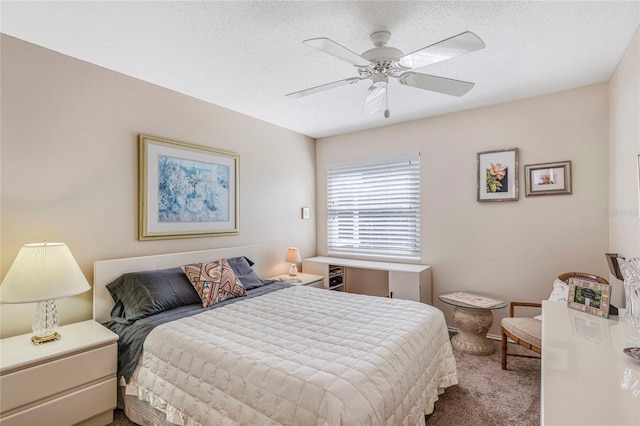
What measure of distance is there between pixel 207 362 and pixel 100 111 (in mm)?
2203

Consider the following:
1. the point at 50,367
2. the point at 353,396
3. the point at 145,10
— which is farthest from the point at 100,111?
the point at 353,396

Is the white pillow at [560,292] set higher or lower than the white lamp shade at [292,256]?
lower

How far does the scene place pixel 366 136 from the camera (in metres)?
4.48

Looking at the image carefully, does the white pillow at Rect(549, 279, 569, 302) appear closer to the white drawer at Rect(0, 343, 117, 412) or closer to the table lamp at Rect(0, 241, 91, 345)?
the white drawer at Rect(0, 343, 117, 412)

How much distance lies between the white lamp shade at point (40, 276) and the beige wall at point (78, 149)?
0.28 meters

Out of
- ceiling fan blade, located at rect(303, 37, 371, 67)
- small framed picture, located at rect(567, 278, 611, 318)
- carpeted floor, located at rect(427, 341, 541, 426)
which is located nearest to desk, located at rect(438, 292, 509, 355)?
carpeted floor, located at rect(427, 341, 541, 426)

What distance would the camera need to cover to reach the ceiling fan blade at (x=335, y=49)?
1.66 meters

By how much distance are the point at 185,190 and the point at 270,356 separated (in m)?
2.11

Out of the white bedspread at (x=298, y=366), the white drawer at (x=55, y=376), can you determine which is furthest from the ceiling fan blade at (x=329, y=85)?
the white drawer at (x=55, y=376)

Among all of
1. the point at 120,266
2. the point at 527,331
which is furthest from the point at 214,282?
the point at 527,331

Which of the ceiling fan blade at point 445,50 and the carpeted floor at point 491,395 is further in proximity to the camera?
the carpeted floor at point 491,395

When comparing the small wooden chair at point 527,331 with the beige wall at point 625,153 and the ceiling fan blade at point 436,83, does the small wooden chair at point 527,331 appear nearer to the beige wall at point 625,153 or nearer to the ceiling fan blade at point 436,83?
the beige wall at point 625,153

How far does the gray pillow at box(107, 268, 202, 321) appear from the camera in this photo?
7.93ft

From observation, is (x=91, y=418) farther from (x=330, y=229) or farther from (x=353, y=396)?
(x=330, y=229)
